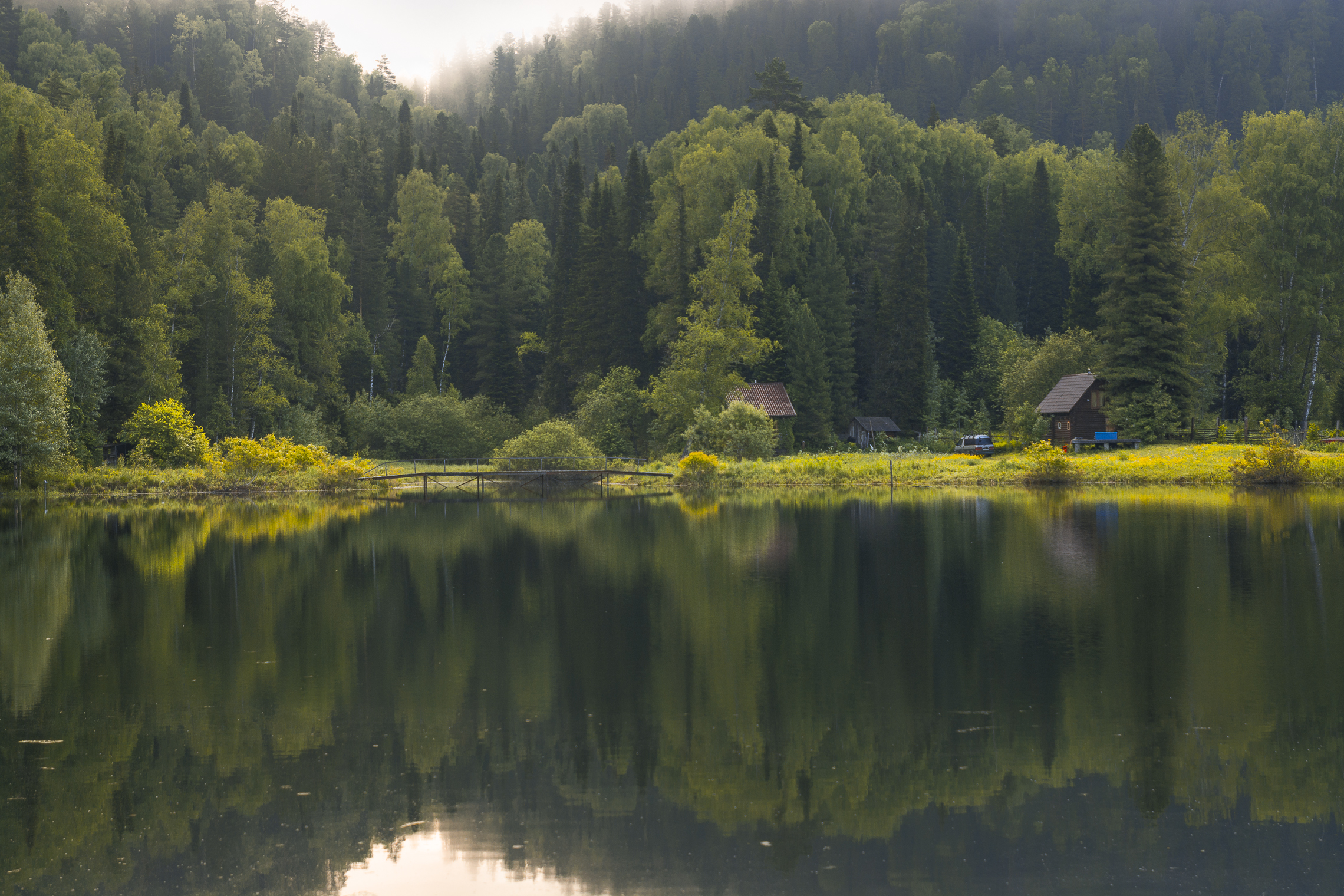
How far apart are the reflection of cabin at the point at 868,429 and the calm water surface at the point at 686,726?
48.1m

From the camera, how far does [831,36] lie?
523ft

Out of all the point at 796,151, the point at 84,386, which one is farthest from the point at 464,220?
the point at 84,386

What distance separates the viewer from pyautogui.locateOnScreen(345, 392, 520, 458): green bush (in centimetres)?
7200

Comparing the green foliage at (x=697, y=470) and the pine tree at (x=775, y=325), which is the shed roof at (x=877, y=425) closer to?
the pine tree at (x=775, y=325)

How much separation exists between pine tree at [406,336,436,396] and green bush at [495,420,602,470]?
21280 millimetres

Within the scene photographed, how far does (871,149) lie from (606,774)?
88243mm

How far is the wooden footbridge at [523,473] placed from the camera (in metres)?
56.7

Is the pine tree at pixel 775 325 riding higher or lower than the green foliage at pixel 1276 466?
higher

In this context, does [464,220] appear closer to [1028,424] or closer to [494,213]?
[494,213]

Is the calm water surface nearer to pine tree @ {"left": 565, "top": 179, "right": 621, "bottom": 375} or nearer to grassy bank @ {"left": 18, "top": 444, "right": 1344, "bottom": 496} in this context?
grassy bank @ {"left": 18, "top": 444, "right": 1344, "bottom": 496}

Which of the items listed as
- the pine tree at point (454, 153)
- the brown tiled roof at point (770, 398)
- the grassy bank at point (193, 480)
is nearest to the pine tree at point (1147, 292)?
the brown tiled roof at point (770, 398)

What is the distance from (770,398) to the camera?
69.4 meters

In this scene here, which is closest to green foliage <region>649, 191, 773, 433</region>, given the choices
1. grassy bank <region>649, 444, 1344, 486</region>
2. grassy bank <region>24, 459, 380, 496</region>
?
grassy bank <region>649, 444, 1344, 486</region>

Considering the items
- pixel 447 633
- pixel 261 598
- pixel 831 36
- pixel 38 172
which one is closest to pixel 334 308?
pixel 38 172
